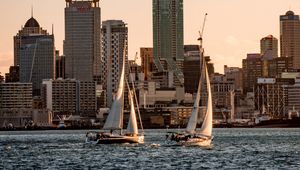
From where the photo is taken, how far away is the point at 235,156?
123375mm

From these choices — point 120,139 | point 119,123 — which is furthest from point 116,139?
point 119,123

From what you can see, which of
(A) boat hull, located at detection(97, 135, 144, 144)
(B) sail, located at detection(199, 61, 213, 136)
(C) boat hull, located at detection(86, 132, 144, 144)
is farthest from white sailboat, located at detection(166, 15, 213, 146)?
(C) boat hull, located at detection(86, 132, 144, 144)

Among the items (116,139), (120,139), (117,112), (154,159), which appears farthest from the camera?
(116,139)

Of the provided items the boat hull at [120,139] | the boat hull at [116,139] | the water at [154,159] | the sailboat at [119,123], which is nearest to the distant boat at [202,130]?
the water at [154,159]

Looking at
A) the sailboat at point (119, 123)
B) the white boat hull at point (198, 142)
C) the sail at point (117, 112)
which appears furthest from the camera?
the sailboat at point (119, 123)

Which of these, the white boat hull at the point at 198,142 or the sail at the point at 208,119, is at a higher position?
the sail at the point at 208,119

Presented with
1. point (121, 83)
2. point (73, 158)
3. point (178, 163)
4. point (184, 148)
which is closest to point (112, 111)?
point (121, 83)

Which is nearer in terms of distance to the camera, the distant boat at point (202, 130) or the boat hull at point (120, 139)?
the distant boat at point (202, 130)

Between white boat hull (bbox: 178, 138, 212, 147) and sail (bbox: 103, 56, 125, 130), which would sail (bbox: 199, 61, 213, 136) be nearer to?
white boat hull (bbox: 178, 138, 212, 147)

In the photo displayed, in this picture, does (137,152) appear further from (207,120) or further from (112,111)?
(112,111)

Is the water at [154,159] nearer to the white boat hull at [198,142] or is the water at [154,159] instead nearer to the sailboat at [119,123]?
the white boat hull at [198,142]

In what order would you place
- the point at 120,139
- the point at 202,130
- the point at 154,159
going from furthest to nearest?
the point at 120,139 → the point at 202,130 → the point at 154,159

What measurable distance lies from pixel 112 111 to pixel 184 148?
58.8ft

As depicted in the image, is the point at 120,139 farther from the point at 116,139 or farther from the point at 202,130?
the point at 202,130
